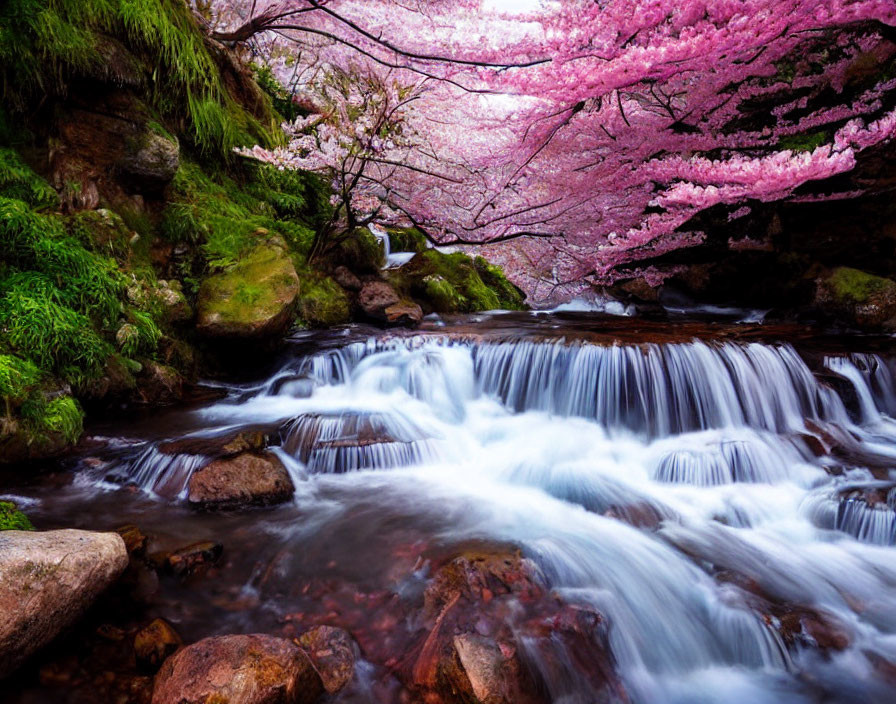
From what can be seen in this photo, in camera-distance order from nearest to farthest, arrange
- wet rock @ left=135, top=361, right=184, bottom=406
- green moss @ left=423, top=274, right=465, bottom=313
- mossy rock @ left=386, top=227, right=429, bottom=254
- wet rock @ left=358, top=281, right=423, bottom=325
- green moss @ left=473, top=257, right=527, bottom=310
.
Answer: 1. wet rock @ left=135, top=361, right=184, bottom=406
2. wet rock @ left=358, top=281, right=423, bottom=325
3. green moss @ left=423, top=274, right=465, bottom=313
4. mossy rock @ left=386, top=227, right=429, bottom=254
5. green moss @ left=473, top=257, right=527, bottom=310

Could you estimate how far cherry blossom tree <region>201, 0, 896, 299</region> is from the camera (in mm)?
4785

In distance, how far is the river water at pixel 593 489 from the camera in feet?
7.87

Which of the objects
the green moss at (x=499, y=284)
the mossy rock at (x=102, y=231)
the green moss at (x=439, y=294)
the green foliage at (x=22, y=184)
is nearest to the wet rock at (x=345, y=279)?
the green moss at (x=439, y=294)

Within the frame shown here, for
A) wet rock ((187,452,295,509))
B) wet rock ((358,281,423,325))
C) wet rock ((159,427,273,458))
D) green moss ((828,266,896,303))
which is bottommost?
wet rock ((187,452,295,509))

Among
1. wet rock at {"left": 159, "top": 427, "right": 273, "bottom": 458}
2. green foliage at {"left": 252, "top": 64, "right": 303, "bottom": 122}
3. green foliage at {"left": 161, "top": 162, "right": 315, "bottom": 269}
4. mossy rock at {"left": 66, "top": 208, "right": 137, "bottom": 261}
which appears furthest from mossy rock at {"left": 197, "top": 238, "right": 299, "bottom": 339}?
green foliage at {"left": 252, "top": 64, "right": 303, "bottom": 122}

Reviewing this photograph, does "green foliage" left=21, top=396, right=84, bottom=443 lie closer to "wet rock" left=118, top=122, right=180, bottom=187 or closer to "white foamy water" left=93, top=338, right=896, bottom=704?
"white foamy water" left=93, top=338, right=896, bottom=704

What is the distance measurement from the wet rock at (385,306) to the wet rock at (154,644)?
5.51 m

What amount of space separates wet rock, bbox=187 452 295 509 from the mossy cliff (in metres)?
1.10

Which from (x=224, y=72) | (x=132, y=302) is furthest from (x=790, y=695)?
(x=224, y=72)

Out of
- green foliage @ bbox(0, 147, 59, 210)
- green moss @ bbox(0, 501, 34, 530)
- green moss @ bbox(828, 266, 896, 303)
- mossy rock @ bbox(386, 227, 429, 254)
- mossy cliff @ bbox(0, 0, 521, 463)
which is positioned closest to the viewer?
green moss @ bbox(0, 501, 34, 530)

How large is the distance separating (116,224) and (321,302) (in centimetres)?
292

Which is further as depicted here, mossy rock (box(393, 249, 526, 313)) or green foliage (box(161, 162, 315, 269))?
mossy rock (box(393, 249, 526, 313))

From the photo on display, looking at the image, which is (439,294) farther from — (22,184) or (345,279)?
(22,184)

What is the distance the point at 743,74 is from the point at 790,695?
694 centimetres
